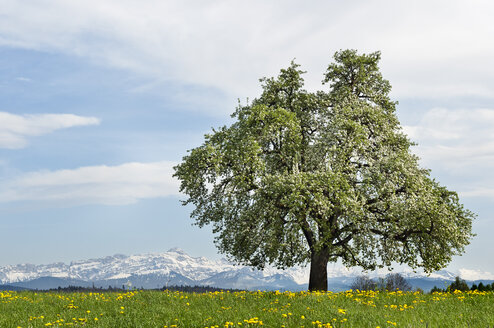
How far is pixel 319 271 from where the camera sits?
28828mm

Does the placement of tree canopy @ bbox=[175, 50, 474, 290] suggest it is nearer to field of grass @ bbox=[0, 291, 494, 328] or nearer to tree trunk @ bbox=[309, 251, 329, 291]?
tree trunk @ bbox=[309, 251, 329, 291]

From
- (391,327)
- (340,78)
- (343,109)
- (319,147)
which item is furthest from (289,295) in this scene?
(340,78)

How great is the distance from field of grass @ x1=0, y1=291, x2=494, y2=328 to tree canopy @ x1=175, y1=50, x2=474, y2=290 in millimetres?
8274

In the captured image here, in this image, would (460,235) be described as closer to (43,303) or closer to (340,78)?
(340,78)

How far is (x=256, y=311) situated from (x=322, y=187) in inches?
490

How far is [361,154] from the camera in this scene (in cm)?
2784

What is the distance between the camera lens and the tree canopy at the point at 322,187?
1013 inches

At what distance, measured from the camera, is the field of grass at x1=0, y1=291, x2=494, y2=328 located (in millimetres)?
11398

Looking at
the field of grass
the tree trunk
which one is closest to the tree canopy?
the tree trunk

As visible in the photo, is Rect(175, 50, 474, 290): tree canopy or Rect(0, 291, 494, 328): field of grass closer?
Rect(0, 291, 494, 328): field of grass

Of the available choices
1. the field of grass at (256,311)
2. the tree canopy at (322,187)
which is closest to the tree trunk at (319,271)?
the tree canopy at (322,187)

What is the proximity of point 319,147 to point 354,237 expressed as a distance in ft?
21.2

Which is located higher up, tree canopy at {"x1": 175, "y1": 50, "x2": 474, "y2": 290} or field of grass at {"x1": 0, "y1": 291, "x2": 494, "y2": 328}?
tree canopy at {"x1": 175, "y1": 50, "x2": 474, "y2": 290}

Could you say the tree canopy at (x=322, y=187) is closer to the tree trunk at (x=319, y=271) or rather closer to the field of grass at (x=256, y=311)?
the tree trunk at (x=319, y=271)
